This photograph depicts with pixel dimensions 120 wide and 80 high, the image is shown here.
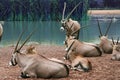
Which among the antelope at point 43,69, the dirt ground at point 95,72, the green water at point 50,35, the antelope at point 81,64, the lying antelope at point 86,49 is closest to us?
the antelope at point 43,69

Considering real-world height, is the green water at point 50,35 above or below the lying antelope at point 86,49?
below

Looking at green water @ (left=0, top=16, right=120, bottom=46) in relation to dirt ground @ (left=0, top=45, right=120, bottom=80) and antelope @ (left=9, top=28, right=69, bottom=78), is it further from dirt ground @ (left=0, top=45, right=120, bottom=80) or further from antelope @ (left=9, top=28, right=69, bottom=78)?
antelope @ (left=9, top=28, right=69, bottom=78)

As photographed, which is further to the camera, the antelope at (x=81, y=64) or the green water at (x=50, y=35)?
the green water at (x=50, y=35)

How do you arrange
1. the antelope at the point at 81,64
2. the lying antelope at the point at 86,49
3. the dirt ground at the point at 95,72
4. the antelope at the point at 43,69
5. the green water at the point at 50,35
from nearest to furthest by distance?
the antelope at the point at 43,69, the dirt ground at the point at 95,72, the antelope at the point at 81,64, the lying antelope at the point at 86,49, the green water at the point at 50,35

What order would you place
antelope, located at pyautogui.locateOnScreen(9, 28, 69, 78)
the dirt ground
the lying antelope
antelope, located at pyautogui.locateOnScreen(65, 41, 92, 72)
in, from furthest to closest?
the lying antelope < antelope, located at pyautogui.locateOnScreen(65, 41, 92, 72) < the dirt ground < antelope, located at pyautogui.locateOnScreen(9, 28, 69, 78)

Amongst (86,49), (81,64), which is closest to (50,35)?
(86,49)

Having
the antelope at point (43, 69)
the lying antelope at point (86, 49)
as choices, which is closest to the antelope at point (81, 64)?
the antelope at point (43, 69)

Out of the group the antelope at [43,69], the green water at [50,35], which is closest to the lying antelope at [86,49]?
the antelope at [43,69]

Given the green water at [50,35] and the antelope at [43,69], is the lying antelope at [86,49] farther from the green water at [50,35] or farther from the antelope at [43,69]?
the green water at [50,35]

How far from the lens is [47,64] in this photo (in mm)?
7703

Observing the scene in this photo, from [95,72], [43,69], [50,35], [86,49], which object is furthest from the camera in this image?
[50,35]

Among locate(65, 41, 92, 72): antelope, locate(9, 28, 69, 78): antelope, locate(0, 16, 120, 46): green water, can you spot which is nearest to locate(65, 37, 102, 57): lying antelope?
locate(65, 41, 92, 72): antelope

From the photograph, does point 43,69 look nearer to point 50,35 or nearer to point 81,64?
point 81,64

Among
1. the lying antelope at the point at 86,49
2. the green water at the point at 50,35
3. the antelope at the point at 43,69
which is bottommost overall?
the green water at the point at 50,35
